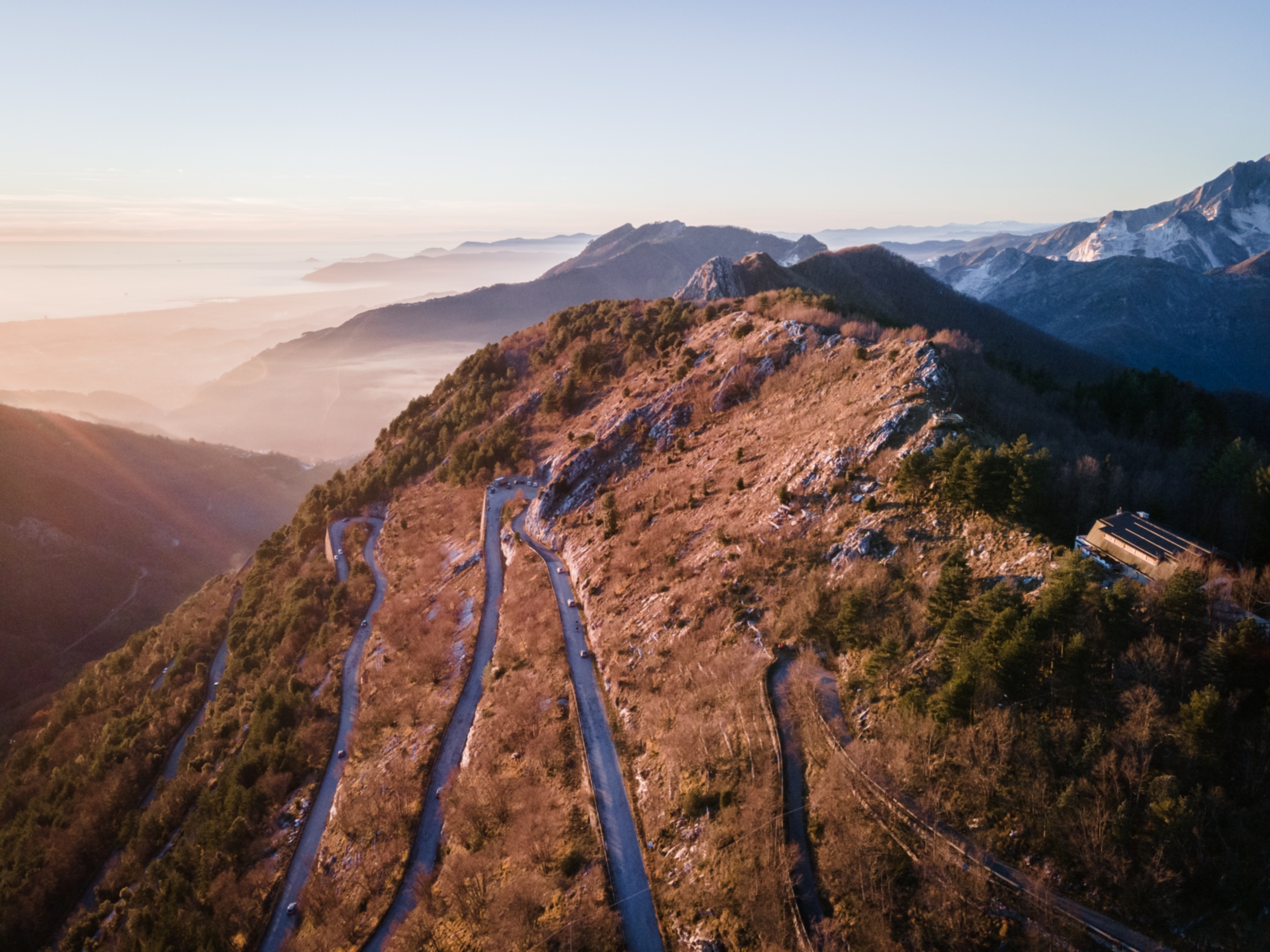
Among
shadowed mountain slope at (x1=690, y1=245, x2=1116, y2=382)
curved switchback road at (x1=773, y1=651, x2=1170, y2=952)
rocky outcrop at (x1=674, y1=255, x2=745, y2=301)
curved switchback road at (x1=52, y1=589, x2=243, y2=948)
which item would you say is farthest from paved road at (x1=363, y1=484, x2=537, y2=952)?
shadowed mountain slope at (x1=690, y1=245, x2=1116, y2=382)

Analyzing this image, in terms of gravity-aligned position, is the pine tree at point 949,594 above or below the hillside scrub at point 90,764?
above

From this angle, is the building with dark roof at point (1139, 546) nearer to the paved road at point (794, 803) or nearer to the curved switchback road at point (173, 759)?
the paved road at point (794, 803)

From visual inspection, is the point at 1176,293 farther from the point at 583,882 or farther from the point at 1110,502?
the point at 583,882

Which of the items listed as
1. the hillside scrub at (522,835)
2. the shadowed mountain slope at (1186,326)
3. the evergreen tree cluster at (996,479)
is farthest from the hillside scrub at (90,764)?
the shadowed mountain slope at (1186,326)

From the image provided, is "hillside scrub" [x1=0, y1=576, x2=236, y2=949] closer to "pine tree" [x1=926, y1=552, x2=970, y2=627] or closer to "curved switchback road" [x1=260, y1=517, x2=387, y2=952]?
"curved switchback road" [x1=260, y1=517, x2=387, y2=952]

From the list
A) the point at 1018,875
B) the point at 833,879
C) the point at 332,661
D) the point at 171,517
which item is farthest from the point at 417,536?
the point at 171,517

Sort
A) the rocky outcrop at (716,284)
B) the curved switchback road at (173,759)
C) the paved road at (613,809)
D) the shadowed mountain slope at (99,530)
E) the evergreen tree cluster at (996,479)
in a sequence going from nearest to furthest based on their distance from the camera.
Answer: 1. the paved road at (613,809)
2. the evergreen tree cluster at (996,479)
3. the curved switchback road at (173,759)
4. the shadowed mountain slope at (99,530)
5. the rocky outcrop at (716,284)
